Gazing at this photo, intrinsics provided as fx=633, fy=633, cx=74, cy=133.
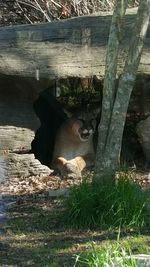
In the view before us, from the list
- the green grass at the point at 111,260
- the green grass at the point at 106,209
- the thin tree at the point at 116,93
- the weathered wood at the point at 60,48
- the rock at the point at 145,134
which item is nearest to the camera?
the green grass at the point at 111,260

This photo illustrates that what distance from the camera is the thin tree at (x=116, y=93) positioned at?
6293 millimetres

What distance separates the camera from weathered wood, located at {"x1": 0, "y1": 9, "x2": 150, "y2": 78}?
8.23 meters

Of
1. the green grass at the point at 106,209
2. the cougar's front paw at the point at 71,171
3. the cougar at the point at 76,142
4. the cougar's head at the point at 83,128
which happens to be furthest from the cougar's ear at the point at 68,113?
the green grass at the point at 106,209

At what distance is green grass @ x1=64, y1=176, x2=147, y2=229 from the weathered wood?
8.62 feet

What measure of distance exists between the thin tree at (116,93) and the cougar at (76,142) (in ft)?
7.83

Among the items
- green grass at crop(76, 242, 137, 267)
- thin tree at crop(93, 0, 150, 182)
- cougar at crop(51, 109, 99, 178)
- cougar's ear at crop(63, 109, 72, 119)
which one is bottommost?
cougar at crop(51, 109, 99, 178)

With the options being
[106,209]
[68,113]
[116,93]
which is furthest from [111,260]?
[68,113]

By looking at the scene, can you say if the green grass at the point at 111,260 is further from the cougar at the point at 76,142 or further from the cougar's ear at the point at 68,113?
the cougar's ear at the point at 68,113

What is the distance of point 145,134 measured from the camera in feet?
29.3

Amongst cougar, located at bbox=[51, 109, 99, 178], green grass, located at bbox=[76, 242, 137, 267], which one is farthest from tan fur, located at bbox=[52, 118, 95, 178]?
green grass, located at bbox=[76, 242, 137, 267]

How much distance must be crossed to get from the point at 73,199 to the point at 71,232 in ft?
1.07

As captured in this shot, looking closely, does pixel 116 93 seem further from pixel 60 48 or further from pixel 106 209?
pixel 60 48

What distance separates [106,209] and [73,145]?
3124 millimetres

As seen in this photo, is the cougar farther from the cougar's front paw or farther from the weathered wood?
the weathered wood
